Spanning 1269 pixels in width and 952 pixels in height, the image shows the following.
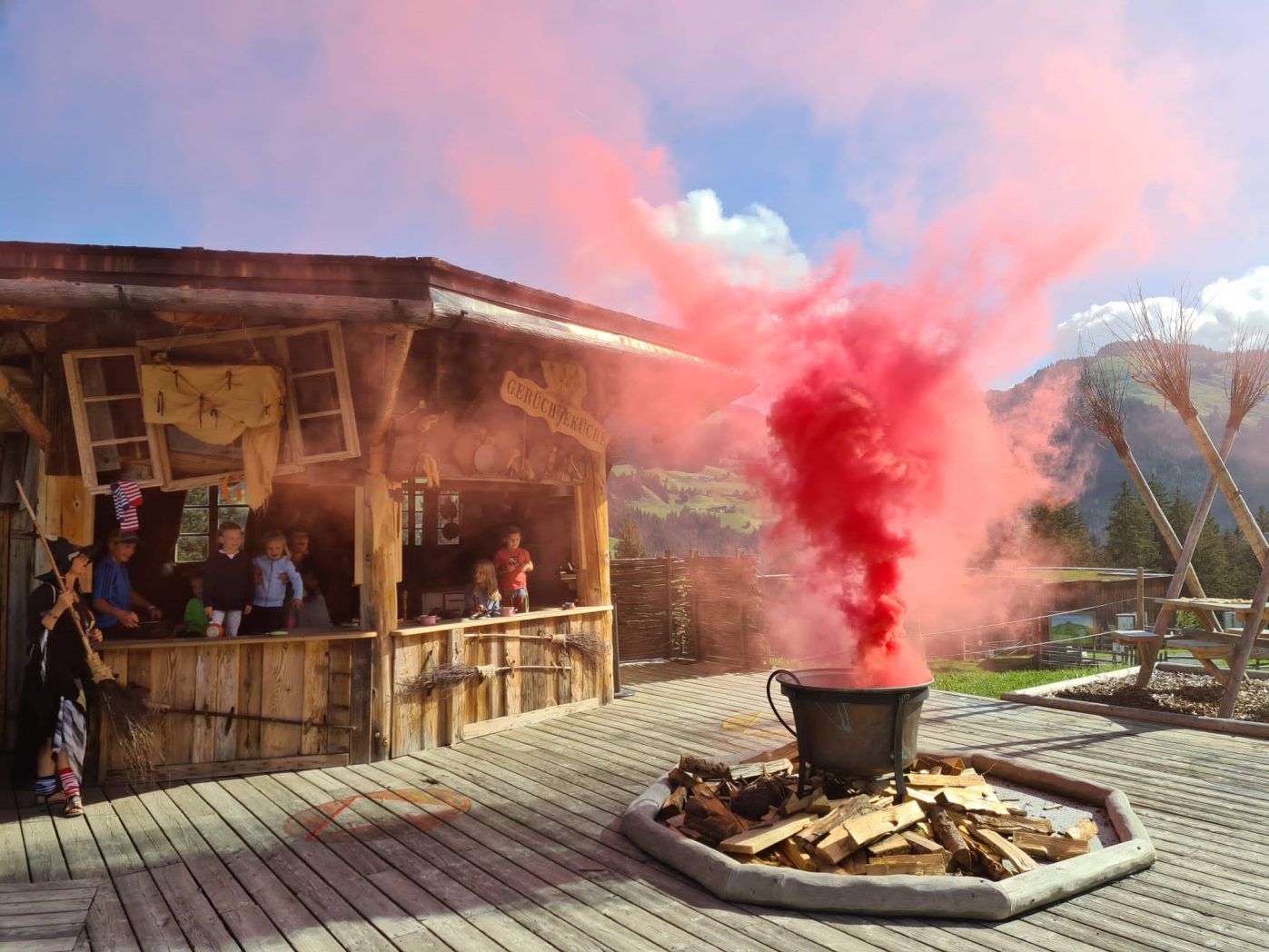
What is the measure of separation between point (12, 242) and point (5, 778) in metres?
4.16

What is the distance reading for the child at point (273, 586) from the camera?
7039mm

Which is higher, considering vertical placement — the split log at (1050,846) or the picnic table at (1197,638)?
the picnic table at (1197,638)

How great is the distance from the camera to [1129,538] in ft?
174

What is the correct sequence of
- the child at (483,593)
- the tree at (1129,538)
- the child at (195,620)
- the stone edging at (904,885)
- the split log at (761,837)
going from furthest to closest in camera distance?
the tree at (1129,538), the child at (483,593), the child at (195,620), the split log at (761,837), the stone edging at (904,885)

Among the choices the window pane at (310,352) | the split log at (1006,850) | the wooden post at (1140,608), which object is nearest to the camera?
the split log at (1006,850)

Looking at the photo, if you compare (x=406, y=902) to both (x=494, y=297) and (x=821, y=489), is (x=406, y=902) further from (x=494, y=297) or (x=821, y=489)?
(x=494, y=297)

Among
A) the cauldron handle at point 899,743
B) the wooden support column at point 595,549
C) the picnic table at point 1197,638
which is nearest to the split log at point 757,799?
the cauldron handle at point 899,743

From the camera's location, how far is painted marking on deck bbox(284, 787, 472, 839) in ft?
Result: 16.2

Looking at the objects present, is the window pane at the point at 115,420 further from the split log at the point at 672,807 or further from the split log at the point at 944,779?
the split log at the point at 944,779

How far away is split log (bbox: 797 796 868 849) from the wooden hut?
4009 mm

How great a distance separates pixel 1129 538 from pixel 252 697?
6017 cm

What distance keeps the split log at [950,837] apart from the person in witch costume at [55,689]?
18.7 ft

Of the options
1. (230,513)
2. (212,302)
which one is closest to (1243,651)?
(212,302)

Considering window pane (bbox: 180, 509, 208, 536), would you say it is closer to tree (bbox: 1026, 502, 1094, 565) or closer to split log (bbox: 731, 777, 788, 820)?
split log (bbox: 731, 777, 788, 820)
